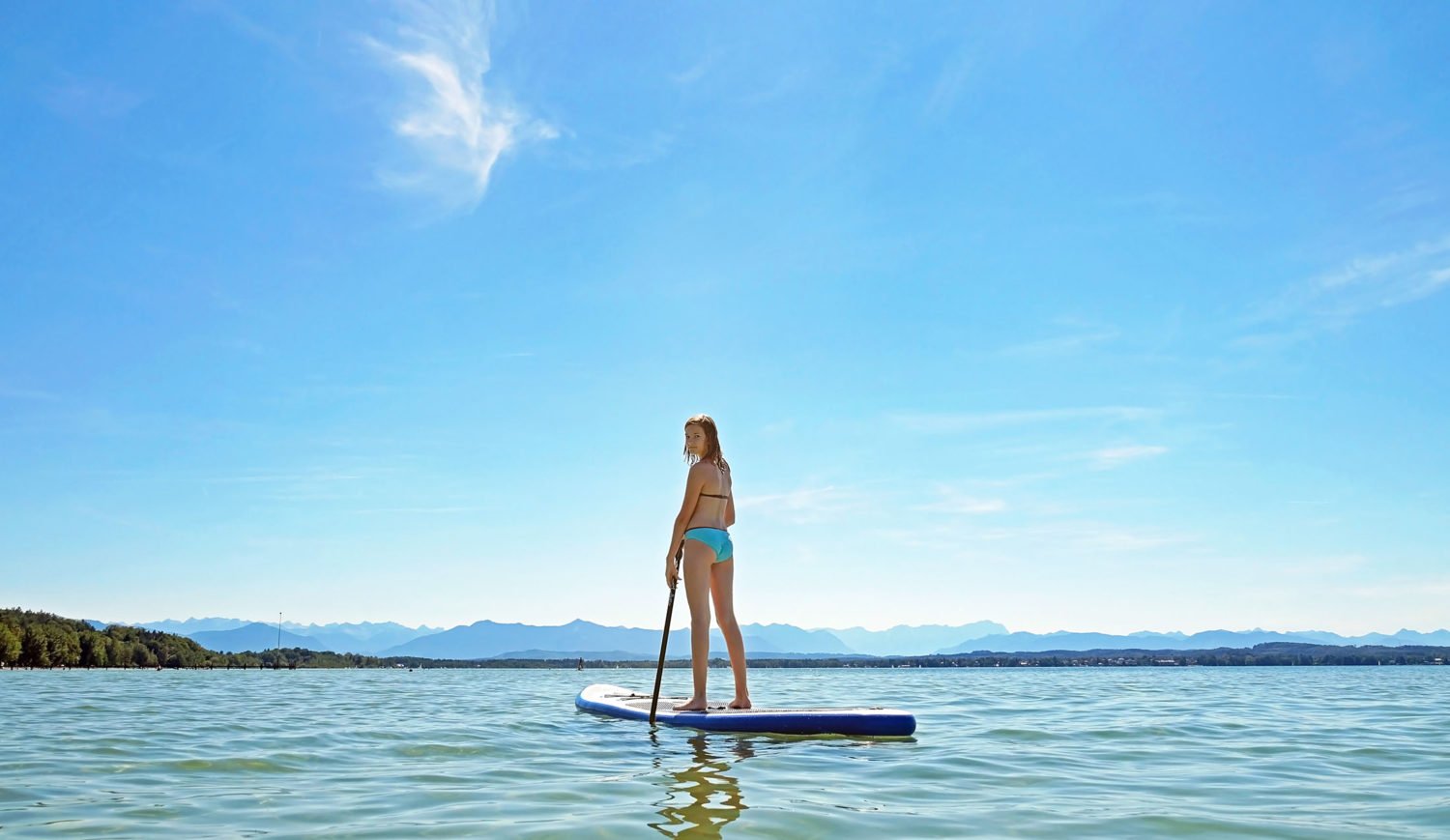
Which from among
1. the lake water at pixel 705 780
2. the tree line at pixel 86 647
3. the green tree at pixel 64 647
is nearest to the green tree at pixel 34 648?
the tree line at pixel 86 647

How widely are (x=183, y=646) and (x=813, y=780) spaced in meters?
161

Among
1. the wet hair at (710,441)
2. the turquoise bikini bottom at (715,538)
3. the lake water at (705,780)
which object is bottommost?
the lake water at (705,780)

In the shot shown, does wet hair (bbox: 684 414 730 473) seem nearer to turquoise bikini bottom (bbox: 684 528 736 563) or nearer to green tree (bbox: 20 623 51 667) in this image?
turquoise bikini bottom (bbox: 684 528 736 563)

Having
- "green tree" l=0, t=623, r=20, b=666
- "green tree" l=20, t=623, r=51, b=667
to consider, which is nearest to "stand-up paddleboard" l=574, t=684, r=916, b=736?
"green tree" l=0, t=623, r=20, b=666

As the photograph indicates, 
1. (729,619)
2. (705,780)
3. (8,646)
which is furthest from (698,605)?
(8,646)

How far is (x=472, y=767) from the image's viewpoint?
7117 mm

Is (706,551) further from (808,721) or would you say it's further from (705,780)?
(705,780)

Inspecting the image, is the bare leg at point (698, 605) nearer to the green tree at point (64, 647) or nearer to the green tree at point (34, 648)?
the green tree at point (34, 648)

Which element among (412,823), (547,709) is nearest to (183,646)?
(547,709)

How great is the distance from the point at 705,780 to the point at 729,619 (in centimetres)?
353

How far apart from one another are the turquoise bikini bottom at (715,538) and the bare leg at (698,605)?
5cm

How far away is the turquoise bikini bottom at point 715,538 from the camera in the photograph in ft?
32.3

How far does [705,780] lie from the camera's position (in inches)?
249

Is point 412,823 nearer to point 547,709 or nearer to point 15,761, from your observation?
point 15,761
